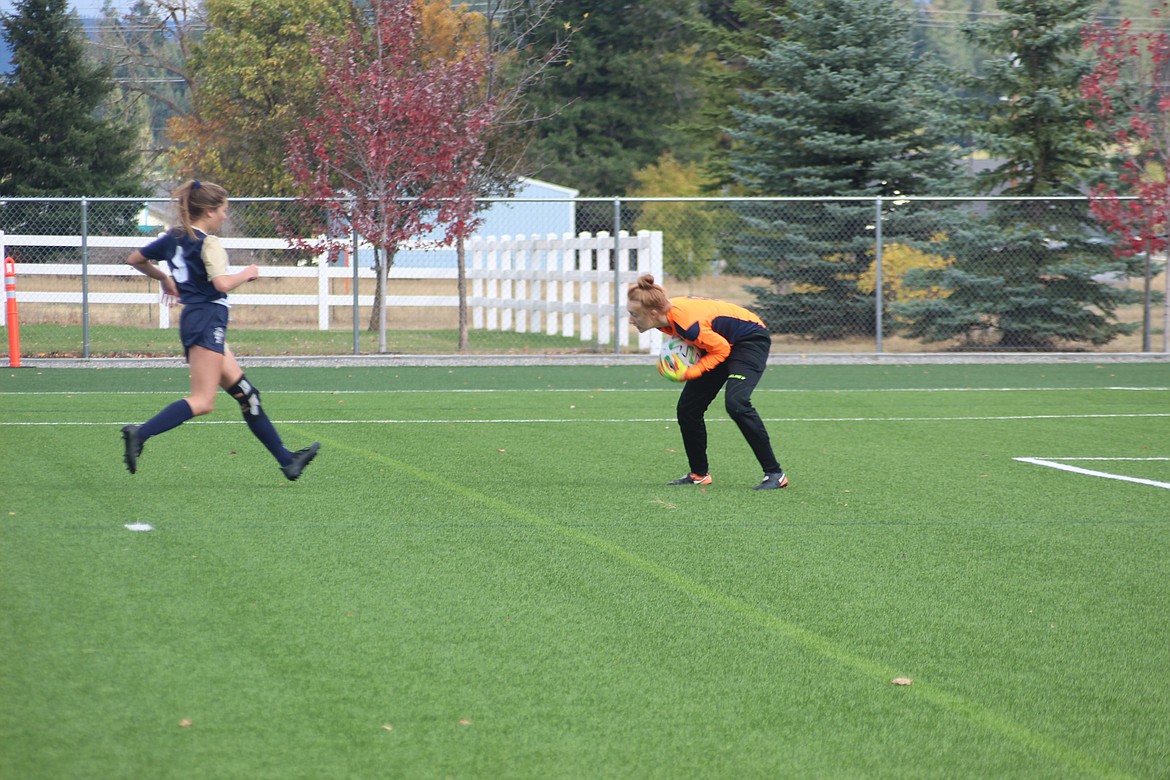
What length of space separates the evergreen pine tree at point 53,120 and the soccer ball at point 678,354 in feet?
108

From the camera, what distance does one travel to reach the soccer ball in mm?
7997

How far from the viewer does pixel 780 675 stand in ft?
14.8

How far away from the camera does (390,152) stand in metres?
18.3

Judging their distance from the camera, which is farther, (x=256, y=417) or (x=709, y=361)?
(x=709, y=361)

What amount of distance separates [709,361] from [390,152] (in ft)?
37.1

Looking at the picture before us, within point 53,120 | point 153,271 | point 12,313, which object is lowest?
point 12,313

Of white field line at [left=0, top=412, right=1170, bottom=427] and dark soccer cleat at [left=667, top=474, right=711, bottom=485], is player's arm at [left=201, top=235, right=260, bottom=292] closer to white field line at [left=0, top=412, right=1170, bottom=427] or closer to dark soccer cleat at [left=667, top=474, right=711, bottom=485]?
dark soccer cleat at [left=667, top=474, right=711, bottom=485]

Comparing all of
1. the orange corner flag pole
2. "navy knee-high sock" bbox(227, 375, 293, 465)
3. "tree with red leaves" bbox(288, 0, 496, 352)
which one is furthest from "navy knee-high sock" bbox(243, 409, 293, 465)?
"tree with red leaves" bbox(288, 0, 496, 352)

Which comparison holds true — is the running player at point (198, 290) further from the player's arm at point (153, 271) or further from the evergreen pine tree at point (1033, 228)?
the evergreen pine tree at point (1033, 228)

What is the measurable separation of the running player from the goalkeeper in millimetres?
2276

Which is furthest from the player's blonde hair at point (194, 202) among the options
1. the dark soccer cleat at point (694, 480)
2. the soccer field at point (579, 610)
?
the dark soccer cleat at point (694, 480)

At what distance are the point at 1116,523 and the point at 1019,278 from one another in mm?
15437

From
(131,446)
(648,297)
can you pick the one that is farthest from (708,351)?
(131,446)

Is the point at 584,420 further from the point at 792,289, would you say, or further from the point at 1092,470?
the point at 792,289
